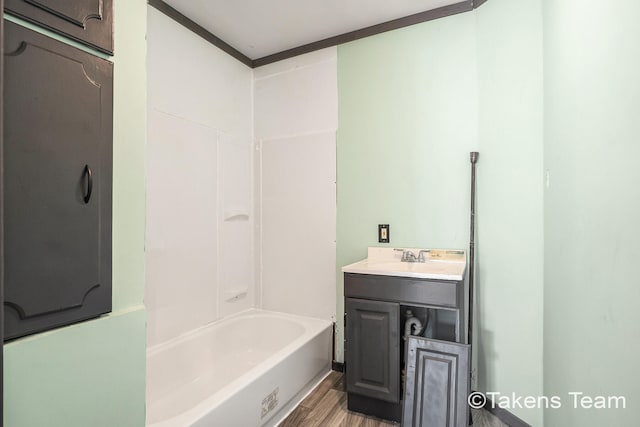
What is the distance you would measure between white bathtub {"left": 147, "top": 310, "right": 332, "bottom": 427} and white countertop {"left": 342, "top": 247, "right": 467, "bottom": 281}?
2.14 feet

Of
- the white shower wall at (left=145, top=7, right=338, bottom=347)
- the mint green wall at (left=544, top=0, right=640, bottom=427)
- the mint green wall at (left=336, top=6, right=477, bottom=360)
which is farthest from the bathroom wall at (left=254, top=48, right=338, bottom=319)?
the mint green wall at (left=544, top=0, right=640, bottom=427)

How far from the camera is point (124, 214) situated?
3.42 ft

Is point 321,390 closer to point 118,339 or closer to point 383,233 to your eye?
point 383,233

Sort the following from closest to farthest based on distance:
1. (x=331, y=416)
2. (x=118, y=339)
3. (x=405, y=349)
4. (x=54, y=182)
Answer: (x=54, y=182)
(x=118, y=339)
(x=405, y=349)
(x=331, y=416)

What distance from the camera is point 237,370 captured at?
2.33 meters

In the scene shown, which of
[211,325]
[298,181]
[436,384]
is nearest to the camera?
[436,384]

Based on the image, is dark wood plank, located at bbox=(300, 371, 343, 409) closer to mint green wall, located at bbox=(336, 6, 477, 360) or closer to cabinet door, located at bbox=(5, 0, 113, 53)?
mint green wall, located at bbox=(336, 6, 477, 360)

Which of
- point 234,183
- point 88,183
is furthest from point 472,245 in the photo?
point 88,183

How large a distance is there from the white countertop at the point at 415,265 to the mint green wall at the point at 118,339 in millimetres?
1181

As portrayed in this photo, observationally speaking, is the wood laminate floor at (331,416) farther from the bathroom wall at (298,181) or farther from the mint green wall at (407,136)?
the bathroom wall at (298,181)

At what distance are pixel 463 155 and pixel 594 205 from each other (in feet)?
3.69

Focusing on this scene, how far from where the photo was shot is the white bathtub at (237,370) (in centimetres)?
152

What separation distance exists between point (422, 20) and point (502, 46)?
2.05 feet

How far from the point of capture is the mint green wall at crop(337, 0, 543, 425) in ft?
5.67
